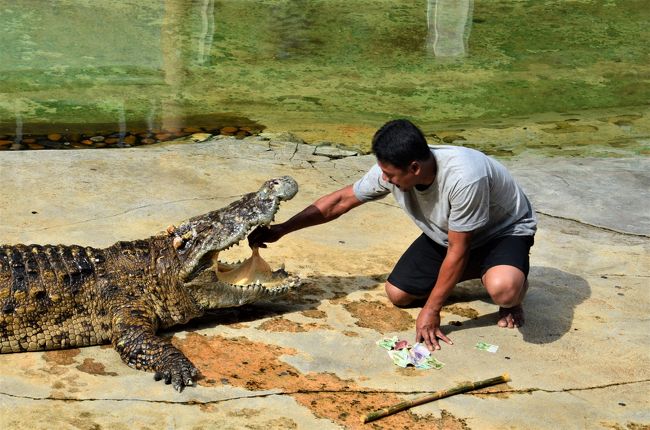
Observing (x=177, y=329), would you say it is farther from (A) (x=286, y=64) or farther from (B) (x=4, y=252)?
(A) (x=286, y=64)

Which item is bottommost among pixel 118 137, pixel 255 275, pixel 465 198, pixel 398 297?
pixel 118 137

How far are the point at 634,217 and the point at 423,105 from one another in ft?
10.6

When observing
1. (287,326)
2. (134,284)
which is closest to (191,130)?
(134,284)

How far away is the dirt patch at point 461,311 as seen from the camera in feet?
15.7

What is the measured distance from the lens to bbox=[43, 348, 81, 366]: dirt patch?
13.6 feet

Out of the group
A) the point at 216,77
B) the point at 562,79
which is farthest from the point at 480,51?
the point at 216,77

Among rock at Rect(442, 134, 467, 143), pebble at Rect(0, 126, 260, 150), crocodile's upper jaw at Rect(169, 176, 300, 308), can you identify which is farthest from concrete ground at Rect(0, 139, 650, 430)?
rock at Rect(442, 134, 467, 143)

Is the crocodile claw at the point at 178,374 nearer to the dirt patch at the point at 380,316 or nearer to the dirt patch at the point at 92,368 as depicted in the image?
the dirt patch at the point at 92,368

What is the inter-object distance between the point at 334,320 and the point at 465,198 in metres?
0.90

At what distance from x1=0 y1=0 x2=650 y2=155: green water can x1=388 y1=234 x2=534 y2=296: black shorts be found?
9.67 feet

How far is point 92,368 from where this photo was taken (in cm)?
409

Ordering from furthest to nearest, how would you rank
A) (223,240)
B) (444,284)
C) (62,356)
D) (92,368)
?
1. (223,240)
2. (444,284)
3. (62,356)
4. (92,368)

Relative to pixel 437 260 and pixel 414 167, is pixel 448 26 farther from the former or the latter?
pixel 414 167

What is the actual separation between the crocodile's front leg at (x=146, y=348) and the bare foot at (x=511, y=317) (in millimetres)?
1538
